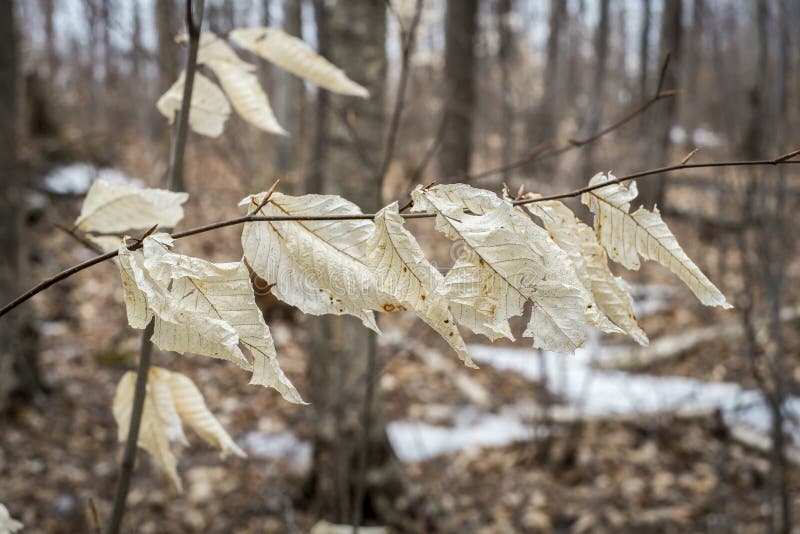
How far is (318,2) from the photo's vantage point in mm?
2844

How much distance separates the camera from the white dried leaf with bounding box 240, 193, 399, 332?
541mm

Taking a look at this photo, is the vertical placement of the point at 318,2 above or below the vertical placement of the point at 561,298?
above

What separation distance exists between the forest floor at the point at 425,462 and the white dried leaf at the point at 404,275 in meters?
1.61

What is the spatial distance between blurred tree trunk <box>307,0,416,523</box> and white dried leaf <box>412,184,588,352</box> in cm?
191

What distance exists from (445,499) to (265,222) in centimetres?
290

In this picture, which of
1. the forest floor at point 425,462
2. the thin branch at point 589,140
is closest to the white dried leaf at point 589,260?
the thin branch at point 589,140

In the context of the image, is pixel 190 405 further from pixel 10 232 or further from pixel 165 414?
pixel 10 232

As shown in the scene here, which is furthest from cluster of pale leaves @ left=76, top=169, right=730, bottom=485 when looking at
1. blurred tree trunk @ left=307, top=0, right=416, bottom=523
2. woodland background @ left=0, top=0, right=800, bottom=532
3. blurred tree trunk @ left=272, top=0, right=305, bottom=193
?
blurred tree trunk @ left=272, top=0, right=305, bottom=193

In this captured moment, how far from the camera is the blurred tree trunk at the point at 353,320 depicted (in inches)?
A: 102

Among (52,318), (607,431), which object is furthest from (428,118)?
(607,431)

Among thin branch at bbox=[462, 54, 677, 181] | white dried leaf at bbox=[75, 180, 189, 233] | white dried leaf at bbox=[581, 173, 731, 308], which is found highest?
thin branch at bbox=[462, 54, 677, 181]

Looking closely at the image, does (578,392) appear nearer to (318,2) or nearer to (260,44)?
(318,2)

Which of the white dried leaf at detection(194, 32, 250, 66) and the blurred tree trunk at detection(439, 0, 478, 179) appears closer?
the white dried leaf at detection(194, 32, 250, 66)

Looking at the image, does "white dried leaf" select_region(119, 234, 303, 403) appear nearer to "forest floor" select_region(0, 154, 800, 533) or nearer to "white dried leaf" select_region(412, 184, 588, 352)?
"white dried leaf" select_region(412, 184, 588, 352)
